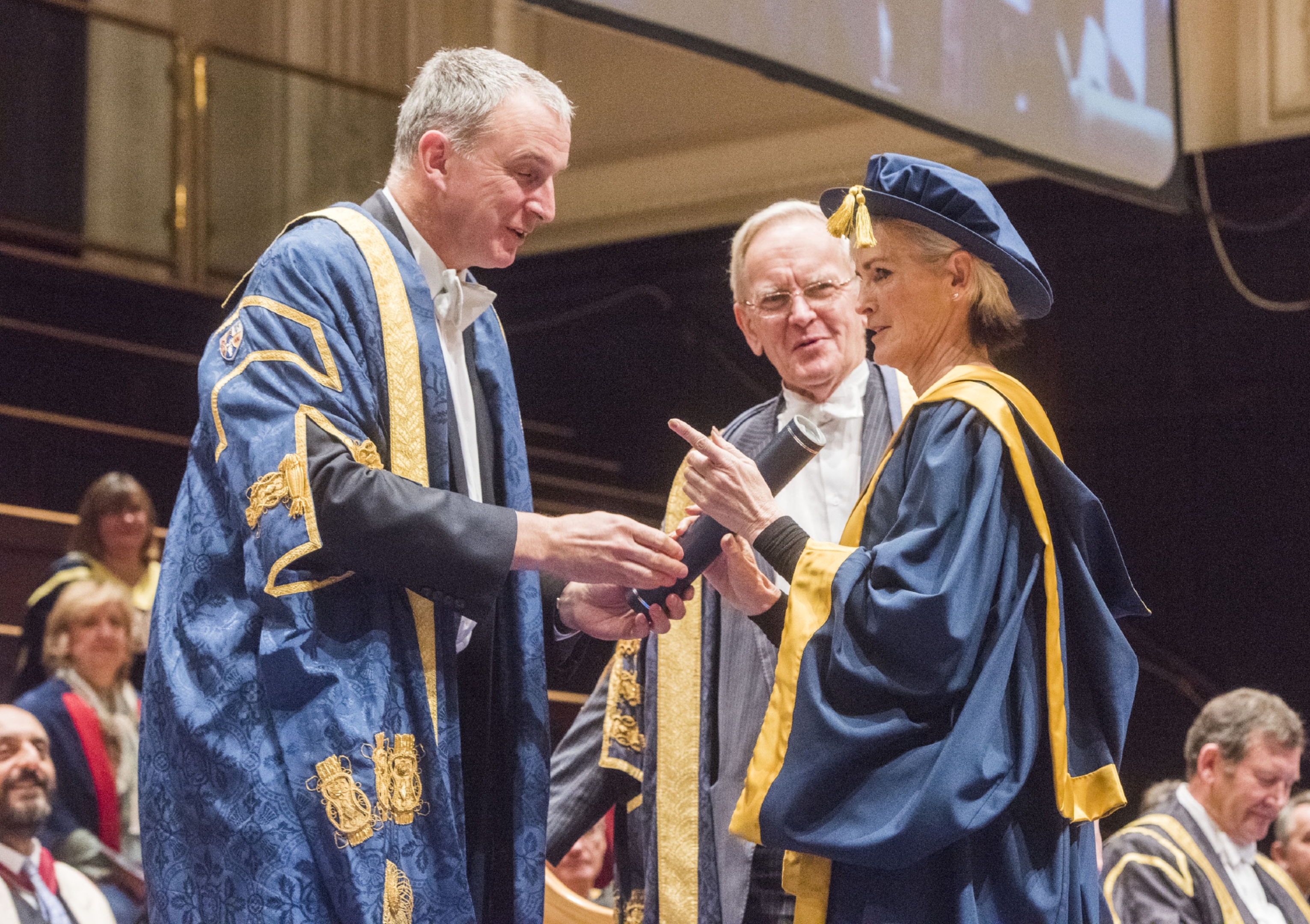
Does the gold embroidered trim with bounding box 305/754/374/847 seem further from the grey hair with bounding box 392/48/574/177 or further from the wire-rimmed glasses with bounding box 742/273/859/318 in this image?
the wire-rimmed glasses with bounding box 742/273/859/318

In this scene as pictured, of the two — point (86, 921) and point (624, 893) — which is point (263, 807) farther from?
point (86, 921)

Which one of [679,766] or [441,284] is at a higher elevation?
[441,284]

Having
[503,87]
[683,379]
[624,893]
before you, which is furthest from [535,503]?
[503,87]

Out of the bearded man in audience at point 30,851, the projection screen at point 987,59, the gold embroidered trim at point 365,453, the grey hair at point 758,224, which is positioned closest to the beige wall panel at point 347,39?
the projection screen at point 987,59

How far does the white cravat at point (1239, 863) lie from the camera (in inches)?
202

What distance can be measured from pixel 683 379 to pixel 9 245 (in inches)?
119

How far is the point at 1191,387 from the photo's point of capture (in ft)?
Result: 21.5

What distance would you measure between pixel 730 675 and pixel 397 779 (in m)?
0.94

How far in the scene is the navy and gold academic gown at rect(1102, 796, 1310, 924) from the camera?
495 centimetres

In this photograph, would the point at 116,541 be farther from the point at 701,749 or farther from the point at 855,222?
the point at 855,222

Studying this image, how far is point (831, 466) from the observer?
A: 283 cm

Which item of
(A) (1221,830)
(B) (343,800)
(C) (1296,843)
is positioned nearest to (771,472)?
(B) (343,800)

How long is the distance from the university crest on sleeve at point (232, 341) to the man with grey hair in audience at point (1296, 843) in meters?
4.68

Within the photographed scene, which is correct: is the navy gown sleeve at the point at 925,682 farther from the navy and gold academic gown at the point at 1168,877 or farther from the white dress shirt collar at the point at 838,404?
the navy and gold academic gown at the point at 1168,877
